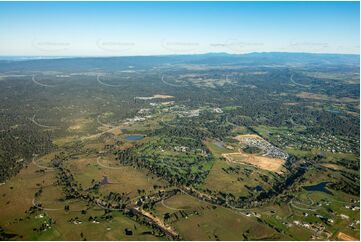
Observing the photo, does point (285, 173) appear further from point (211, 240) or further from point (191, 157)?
point (211, 240)

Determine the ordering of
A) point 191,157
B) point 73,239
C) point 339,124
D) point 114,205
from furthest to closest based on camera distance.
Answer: point 339,124
point 191,157
point 114,205
point 73,239

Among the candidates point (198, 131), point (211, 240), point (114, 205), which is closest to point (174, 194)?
point (114, 205)

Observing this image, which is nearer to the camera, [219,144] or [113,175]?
[113,175]

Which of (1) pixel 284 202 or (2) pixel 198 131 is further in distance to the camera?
(2) pixel 198 131

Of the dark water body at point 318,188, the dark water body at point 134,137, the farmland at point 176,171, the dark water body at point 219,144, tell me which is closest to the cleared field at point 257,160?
the farmland at point 176,171

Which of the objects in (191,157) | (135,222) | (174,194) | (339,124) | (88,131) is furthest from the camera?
(339,124)

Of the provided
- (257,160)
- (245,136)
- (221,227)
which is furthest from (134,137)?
(221,227)

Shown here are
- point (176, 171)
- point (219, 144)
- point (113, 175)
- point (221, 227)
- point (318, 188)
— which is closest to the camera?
point (221, 227)

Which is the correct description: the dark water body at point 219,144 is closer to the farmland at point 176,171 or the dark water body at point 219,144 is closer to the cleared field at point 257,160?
the farmland at point 176,171

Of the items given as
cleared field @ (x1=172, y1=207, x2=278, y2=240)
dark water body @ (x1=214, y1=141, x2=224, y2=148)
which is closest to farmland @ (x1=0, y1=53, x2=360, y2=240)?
cleared field @ (x1=172, y1=207, x2=278, y2=240)

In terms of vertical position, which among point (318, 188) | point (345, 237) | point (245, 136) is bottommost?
point (318, 188)

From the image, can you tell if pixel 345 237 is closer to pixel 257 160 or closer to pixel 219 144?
pixel 257 160
